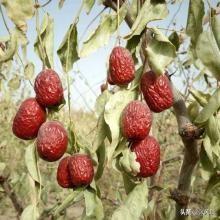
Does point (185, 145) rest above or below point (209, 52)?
below

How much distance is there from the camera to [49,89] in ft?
3.67

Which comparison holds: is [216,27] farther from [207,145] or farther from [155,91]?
[207,145]

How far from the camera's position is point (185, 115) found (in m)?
1.28

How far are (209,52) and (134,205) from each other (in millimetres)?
411

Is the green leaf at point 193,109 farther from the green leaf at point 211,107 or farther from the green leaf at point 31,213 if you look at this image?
the green leaf at point 31,213

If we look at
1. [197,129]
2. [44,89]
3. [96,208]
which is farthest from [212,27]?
[96,208]

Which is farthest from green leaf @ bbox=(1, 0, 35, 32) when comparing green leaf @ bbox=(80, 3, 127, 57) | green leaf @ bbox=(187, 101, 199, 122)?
green leaf @ bbox=(187, 101, 199, 122)

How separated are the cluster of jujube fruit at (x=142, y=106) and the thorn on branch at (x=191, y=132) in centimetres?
18

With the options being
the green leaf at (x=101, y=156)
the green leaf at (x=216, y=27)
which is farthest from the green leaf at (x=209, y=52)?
the green leaf at (x=101, y=156)

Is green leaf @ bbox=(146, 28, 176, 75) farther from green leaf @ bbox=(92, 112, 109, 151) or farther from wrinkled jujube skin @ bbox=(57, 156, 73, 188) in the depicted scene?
wrinkled jujube skin @ bbox=(57, 156, 73, 188)

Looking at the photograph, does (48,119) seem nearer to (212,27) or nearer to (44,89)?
(44,89)

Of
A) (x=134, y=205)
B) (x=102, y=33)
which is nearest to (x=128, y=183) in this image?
(x=134, y=205)

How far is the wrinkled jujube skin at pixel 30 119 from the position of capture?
1130 millimetres

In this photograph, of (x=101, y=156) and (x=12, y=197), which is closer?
(x=101, y=156)
